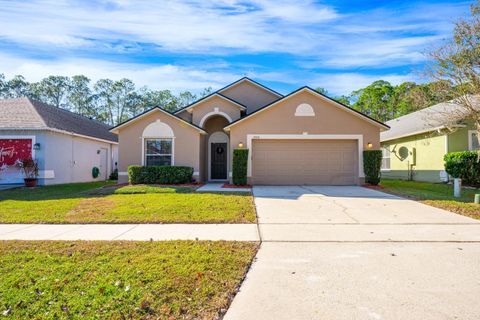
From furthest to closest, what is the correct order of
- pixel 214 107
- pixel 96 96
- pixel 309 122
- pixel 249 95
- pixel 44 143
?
pixel 96 96 < pixel 249 95 < pixel 214 107 < pixel 44 143 < pixel 309 122

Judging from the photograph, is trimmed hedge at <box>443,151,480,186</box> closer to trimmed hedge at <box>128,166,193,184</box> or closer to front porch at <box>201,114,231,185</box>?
front porch at <box>201,114,231,185</box>

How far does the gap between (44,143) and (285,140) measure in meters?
12.4

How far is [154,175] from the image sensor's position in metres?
13.9

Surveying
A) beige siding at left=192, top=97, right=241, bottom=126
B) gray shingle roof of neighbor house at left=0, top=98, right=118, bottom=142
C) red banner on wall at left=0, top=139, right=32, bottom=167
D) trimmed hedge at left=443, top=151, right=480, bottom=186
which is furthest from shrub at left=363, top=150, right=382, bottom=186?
red banner on wall at left=0, top=139, right=32, bottom=167

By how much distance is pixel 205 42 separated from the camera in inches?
512

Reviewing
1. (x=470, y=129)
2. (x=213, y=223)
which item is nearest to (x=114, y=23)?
A: (x=213, y=223)

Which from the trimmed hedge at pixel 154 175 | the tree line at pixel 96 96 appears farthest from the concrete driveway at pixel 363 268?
the tree line at pixel 96 96

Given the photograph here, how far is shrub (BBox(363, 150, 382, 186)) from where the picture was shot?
44.1 feet

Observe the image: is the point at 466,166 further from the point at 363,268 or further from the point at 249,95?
the point at 363,268

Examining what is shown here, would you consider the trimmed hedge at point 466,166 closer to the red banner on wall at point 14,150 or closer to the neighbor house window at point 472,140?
the neighbor house window at point 472,140

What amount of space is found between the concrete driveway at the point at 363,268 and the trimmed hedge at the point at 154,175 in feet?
25.6

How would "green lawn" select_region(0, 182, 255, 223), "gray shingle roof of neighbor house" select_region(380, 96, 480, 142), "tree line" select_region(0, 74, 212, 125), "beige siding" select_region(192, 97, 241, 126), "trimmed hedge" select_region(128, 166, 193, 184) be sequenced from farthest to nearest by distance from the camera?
"tree line" select_region(0, 74, 212, 125) → "beige siding" select_region(192, 97, 241, 126) → "trimmed hedge" select_region(128, 166, 193, 184) → "gray shingle roof of neighbor house" select_region(380, 96, 480, 142) → "green lawn" select_region(0, 182, 255, 223)

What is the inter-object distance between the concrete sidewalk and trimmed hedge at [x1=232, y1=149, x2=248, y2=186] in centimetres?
732

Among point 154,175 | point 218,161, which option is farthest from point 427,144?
point 154,175
